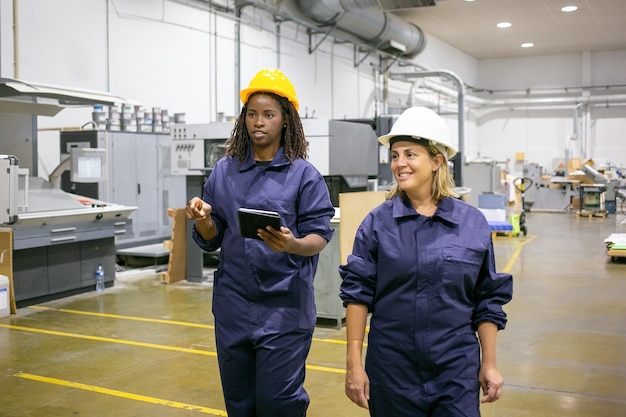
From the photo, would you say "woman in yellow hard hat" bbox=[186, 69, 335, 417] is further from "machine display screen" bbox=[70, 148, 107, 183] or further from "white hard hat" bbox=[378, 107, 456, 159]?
"machine display screen" bbox=[70, 148, 107, 183]

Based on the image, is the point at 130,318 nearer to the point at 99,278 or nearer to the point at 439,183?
the point at 99,278

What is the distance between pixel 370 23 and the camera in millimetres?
11750

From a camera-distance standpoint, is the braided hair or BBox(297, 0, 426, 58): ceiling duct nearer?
the braided hair

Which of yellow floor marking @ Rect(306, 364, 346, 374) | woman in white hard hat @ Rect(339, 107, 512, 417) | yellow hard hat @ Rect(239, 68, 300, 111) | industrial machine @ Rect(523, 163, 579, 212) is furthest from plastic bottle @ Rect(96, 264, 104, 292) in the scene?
industrial machine @ Rect(523, 163, 579, 212)

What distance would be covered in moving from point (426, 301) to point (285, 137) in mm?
762

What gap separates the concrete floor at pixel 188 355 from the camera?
346cm

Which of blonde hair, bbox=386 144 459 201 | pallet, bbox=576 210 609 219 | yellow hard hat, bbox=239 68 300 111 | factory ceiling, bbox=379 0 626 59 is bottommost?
pallet, bbox=576 210 609 219

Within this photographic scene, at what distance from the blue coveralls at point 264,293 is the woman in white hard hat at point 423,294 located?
29 centimetres

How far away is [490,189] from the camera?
13977 mm

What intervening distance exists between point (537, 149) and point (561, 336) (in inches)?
657

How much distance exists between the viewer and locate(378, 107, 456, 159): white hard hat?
5.65 ft

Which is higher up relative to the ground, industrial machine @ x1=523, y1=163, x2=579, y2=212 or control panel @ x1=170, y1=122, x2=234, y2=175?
control panel @ x1=170, y1=122, x2=234, y2=175

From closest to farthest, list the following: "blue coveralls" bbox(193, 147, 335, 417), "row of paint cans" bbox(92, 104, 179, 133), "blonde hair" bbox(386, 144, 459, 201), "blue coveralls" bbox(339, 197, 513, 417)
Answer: "blue coveralls" bbox(339, 197, 513, 417) < "blonde hair" bbox(386, 144, 459, 201) < "blue coveralls" bbox(193, 147, 335, 417) < "row of paint cans" bbox(92, 104, 179, 133)

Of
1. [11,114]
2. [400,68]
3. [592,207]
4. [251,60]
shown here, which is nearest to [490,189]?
[592,207]
